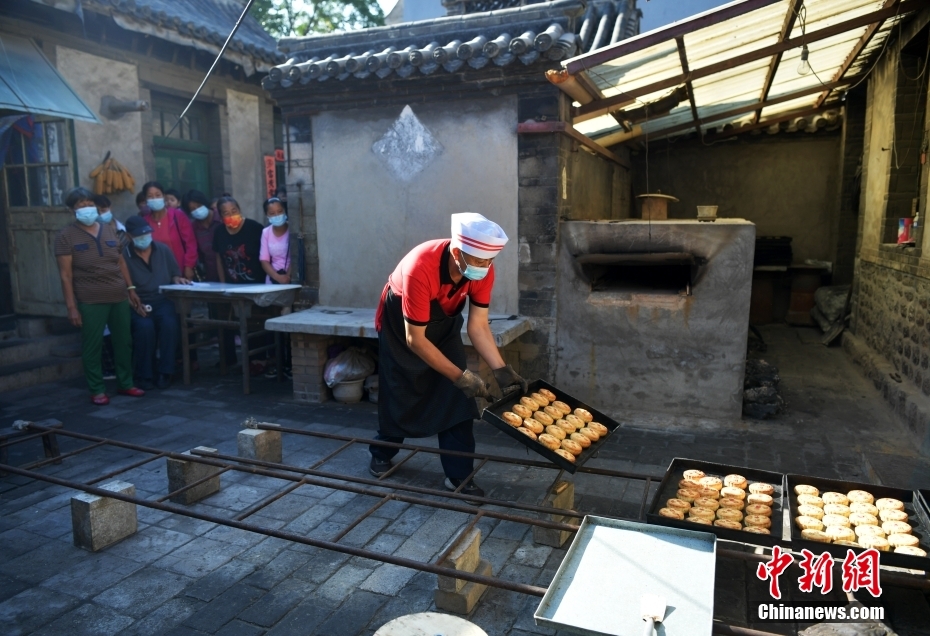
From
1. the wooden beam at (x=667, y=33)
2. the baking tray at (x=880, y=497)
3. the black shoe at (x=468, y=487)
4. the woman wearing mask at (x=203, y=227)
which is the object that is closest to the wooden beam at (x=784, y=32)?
the wooden beam at (x=667, y=33)

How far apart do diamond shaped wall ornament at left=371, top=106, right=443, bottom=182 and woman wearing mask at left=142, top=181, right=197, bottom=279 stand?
2.91 m

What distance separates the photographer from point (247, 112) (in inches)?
432

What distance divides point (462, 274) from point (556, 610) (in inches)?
83.6

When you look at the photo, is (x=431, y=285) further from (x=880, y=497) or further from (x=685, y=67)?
(x=685, y=67)

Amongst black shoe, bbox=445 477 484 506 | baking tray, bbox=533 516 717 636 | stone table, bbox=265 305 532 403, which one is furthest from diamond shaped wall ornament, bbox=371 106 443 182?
baking tray, bbox=533 516 717 636

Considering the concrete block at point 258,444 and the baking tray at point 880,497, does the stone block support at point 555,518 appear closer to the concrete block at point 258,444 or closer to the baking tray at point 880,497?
the baking tray at point 880,497

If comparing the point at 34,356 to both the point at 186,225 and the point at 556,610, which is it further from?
the point at 556,610

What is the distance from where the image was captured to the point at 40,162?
326 inches

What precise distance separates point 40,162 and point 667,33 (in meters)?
7.49

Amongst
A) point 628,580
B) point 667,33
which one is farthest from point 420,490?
point 667,33

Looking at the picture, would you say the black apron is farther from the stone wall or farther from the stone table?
the stone wall

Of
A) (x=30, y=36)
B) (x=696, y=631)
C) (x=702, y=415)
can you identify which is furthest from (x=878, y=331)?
(x=30, y=36)

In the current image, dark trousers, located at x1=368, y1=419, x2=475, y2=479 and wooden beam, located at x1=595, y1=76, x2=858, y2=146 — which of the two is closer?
dark trousers, located at x1=368, y1=419, x2=475, y2=479

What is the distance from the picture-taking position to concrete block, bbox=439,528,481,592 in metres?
3.17
